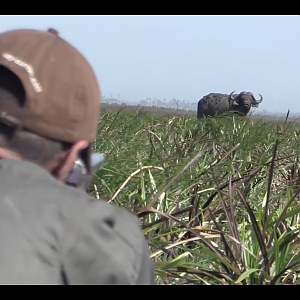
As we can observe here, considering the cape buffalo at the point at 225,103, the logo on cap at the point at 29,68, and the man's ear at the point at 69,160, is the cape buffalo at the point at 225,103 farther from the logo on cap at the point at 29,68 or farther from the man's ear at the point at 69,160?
the logo on cap at the point at 29,68

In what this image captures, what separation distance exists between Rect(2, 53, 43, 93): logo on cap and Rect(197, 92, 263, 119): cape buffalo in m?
21.3

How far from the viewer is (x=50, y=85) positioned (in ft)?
4.82

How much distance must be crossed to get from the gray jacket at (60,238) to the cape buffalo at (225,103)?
70.4 feet

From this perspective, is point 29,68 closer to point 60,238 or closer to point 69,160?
point 69,160

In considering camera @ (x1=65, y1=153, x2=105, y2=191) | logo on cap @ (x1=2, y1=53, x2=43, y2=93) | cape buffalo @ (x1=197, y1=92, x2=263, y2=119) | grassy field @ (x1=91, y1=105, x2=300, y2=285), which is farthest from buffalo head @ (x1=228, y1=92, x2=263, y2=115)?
logo on cap @ (x1=2, y1=53, x2=43, y2=93)

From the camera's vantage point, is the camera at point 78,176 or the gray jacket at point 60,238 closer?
the gray jacket at point 60,238

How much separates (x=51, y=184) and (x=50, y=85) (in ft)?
0.85

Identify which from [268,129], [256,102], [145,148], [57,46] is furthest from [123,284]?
[256,102]

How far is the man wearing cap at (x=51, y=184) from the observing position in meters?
1.27

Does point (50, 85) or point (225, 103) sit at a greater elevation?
point (50, 85)

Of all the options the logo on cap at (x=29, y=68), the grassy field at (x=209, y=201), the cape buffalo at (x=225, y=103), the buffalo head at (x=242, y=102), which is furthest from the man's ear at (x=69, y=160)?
the buffalo head at (x=242, y=102)

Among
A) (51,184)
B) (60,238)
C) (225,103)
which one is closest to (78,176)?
(51,184)

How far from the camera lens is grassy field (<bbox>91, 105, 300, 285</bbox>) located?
2.98 m
